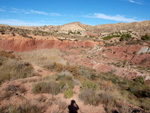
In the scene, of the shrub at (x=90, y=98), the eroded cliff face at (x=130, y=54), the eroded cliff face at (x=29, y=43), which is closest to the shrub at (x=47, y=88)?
the shrub at (x=90, y=98)

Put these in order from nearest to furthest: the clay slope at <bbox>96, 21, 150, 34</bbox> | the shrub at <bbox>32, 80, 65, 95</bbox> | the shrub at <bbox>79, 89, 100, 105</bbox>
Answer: the shrub at <bbox>79, 89, 100, 105</bbox>
the shrub at <bbox>32, 80, 65, 95</bbox>
the clay slope at <bbox>96, 21, 150, 34</bbox>

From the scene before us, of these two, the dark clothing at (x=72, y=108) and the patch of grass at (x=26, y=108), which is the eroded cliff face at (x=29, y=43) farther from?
the dark clothing at (x=72, y=108)

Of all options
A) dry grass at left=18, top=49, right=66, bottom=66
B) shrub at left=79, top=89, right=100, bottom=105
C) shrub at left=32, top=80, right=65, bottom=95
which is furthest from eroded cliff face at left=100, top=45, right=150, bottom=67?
shrub at left=32, top=80, right=65, bottom=95

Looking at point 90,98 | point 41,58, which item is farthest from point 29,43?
point 90,98

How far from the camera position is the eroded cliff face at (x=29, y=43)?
17188 mm

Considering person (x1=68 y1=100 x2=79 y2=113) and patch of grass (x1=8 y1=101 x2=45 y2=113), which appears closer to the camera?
patch of grass (x1=8 y1=101 x2=45 y2=113)

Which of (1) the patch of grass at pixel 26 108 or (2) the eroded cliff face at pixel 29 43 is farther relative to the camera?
(2) the eroded cliff face at pixel 29 43

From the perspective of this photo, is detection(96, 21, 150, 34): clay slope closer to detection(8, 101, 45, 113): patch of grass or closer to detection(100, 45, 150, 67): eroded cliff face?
detection(100, 45, 150, 67): eroded cliff face

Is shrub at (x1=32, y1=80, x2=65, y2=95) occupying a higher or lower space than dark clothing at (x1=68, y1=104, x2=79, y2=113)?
higher

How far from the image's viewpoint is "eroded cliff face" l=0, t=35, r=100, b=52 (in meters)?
17.2

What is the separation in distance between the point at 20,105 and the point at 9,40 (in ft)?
60.0

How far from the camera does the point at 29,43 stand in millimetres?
19844

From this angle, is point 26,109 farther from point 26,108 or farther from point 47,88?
point 47,88

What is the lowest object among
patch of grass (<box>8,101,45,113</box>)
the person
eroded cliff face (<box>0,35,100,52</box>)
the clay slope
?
the person
